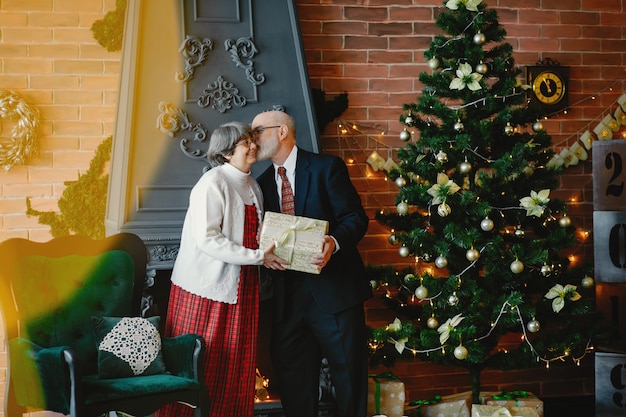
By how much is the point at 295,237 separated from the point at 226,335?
0.57 meters

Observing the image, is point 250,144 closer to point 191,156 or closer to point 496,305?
point 191,156

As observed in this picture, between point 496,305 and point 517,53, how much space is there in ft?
5.86

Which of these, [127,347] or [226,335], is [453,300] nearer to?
[226,335]

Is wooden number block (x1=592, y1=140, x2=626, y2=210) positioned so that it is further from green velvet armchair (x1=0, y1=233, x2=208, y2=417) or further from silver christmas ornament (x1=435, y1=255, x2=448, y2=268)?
green velvet armchair (x1=0, y1=233, x2=208, y2=417)

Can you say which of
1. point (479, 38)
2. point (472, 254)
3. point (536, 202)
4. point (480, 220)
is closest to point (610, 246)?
point (536, 202)

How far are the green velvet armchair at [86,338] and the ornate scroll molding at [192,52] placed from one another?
93 cm

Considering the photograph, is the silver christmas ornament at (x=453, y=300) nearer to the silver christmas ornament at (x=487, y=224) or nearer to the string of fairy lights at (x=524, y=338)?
the string of fairy lights at (x=524, y=338)

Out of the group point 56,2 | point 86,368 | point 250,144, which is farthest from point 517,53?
point 86,368

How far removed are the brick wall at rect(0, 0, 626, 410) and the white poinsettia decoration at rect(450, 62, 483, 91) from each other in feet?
2.76

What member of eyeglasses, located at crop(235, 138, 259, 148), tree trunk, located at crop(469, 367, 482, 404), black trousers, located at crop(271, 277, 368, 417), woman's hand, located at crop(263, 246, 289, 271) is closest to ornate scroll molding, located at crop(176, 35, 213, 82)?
eyeglasses, located at crop(235, 138, 259, 148)

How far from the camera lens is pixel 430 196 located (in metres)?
3.54

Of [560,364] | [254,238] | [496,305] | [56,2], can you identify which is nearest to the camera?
[254,238]

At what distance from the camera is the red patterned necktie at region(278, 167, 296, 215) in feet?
11.1

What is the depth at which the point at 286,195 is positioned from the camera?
134 inches
